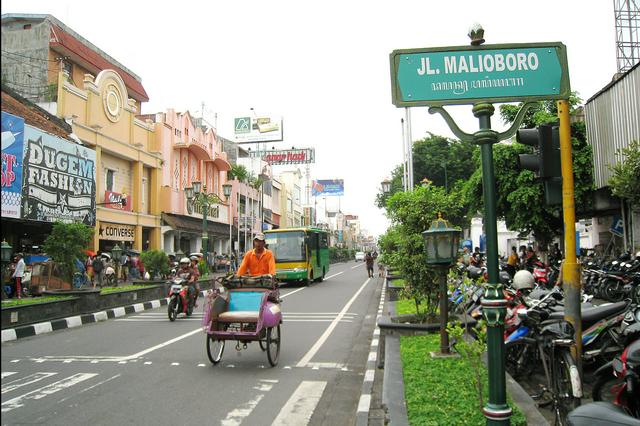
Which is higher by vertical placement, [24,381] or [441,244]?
[441,244]

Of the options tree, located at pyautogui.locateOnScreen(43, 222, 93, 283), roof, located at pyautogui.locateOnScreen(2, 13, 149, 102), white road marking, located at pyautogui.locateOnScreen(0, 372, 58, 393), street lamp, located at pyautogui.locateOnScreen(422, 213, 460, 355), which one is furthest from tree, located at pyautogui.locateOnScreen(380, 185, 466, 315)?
roof, located at pyautogui.locateOnScreen(2, 13, 149, 102)

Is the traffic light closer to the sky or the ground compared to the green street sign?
closer to the ground

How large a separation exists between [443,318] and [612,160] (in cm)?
975

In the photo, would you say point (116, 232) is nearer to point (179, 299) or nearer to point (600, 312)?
point (179, 299)

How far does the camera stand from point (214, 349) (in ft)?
24.8

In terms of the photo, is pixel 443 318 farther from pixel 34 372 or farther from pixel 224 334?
pixel 34 372

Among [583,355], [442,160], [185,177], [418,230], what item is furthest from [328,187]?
[583,355]

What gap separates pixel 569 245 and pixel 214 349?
4.95 meters

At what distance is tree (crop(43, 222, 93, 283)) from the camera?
1388 centimetres

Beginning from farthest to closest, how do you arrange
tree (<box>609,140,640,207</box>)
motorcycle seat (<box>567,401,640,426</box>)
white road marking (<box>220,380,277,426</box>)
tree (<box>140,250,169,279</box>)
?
tree (<box>140,250,169,279</box>) < tree (<box>609,140,640,207</box>) < white road marking (<box>220,380,277,426</box>) < motorcycle seat (<box>567,401,640,426</box>)

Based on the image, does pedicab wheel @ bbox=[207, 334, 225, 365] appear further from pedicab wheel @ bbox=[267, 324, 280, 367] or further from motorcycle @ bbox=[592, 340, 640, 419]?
motorcycle @ bbox=[592, 340, 640, 419]

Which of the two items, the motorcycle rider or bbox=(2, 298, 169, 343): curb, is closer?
bbox=(2, 298, 169, 343): curb

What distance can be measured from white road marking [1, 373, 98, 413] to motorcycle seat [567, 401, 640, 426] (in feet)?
16.9

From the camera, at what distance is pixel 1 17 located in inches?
64.0
